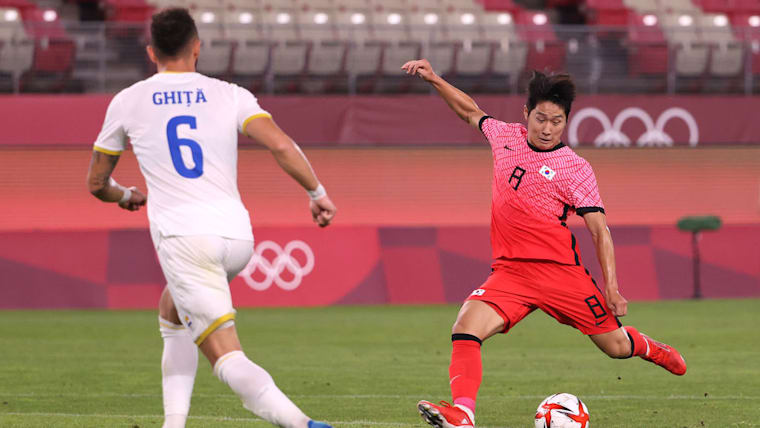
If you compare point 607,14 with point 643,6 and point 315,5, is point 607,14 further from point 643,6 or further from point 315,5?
point 315,5

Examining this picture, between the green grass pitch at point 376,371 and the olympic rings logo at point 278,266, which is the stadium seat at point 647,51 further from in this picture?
the olympic rings logo at point 278,266

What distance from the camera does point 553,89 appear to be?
7.31 meters

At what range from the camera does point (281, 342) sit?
14766 mm

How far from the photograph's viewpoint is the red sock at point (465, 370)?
705 centimetres

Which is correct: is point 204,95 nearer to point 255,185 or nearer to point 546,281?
point 546,281

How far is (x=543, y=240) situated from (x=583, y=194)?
1.22ft

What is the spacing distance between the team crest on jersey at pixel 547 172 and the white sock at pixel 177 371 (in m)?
2.43

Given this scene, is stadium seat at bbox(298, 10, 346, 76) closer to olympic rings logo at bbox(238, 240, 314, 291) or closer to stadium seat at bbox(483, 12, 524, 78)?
stadium seat at bbox(483, 12, 524, 78)

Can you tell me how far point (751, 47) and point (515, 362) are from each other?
13.3m

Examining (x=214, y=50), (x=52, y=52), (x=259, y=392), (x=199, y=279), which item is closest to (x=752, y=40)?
(x=214, y=50)

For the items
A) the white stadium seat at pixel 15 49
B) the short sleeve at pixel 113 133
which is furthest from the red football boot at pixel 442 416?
the white stadium seat at pixel 15 49

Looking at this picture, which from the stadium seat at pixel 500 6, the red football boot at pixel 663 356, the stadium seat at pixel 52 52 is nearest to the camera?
the red football boot at pixel 663 356

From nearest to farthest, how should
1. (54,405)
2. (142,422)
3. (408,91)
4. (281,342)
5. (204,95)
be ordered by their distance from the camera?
(204,95), (142,422), (54,405), (281,342), (408,91)

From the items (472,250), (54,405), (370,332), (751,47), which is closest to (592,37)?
(751,47)
